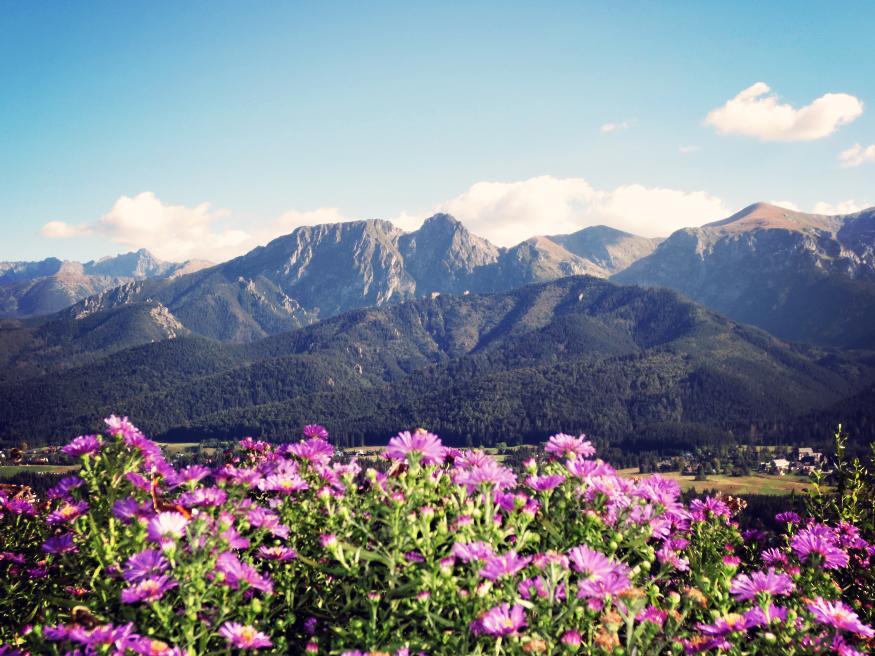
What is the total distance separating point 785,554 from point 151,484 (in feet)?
23.1

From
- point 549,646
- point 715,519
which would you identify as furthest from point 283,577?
point 715,519

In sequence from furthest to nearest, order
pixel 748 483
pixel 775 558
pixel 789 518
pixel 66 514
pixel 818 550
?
pixel 748 483, pixel 789 518, pixel 775 558, pixel 66 514, pixel 818 550

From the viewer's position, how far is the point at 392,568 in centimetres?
446

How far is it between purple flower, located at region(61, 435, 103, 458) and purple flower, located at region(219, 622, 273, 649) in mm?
2505

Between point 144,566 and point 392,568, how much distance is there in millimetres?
1852

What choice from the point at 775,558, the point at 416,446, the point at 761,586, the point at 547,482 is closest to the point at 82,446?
the point at 416,446

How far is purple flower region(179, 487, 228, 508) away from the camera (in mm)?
5355

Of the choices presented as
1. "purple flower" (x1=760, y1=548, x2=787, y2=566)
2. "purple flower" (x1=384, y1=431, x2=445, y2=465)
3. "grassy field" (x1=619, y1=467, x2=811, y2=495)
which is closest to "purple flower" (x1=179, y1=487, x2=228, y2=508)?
"purple flower" (x1=384, y1=431, x2=445, y2=465)

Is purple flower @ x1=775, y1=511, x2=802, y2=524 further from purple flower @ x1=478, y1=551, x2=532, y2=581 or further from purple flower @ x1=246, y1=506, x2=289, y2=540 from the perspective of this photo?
purple flower @ x1=246, y1=506, x2=289, y2=540

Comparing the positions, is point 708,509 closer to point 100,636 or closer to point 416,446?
point 416,446

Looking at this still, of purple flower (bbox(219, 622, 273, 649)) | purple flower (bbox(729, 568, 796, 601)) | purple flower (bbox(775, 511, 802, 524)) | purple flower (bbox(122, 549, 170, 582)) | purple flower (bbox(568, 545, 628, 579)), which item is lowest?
purple flower (bbox(775, 511, 802, 524))

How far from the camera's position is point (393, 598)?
4465mm

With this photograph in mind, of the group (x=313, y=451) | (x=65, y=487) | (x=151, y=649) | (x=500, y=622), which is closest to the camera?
(x=151, y=649)

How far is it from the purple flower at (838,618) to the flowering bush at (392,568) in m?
0.02
